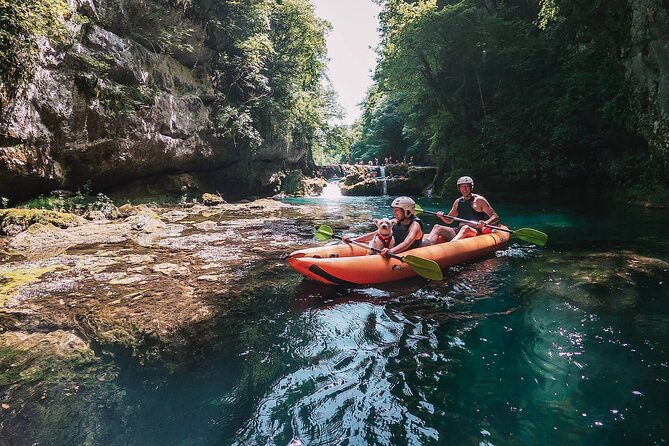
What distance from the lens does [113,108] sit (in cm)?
1039

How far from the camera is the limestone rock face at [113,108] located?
8.30 m

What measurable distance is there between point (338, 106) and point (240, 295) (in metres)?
31.5

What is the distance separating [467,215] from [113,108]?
1050 cm

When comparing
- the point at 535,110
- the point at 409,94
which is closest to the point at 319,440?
the point at 535,110

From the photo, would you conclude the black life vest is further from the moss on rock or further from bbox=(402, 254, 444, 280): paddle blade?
the moss on rock

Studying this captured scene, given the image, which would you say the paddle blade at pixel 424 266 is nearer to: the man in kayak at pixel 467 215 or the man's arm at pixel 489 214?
the man in kayak at pixel 467 215

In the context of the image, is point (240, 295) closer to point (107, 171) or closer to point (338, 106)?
point (107, 171)

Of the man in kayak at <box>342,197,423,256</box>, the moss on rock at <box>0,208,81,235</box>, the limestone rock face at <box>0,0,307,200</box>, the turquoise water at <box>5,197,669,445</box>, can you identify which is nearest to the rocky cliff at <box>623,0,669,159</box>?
the turquoise water at <box>5,197,669,445</box>

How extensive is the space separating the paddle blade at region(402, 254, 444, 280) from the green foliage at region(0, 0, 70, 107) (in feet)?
29.1

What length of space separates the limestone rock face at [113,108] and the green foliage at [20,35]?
0.28 meters

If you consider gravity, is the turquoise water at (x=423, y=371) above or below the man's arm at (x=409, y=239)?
below

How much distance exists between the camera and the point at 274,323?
367 centimetres

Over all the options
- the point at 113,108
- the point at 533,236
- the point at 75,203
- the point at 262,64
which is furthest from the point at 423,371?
the point at 262,64

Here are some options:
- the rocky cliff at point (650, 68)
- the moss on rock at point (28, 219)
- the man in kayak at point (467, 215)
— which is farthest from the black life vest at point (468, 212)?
the moss on rock at point (28, 219)
